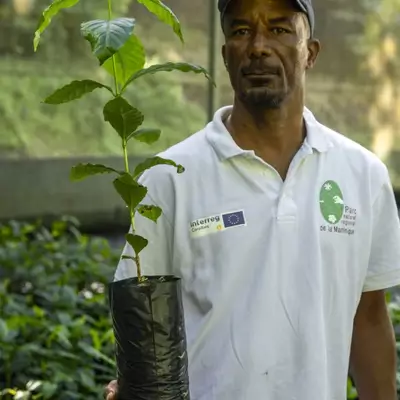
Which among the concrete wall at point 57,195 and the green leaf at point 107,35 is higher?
the concrete wall at point 57,195

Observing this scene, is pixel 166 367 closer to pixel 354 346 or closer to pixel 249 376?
pixel 249 376

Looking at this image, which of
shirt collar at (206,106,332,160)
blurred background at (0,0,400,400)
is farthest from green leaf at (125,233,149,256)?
blurred background at (0,0,400,400)

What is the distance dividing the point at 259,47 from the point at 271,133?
0.21m

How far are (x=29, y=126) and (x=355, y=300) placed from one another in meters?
4.69

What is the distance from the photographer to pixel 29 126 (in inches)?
251

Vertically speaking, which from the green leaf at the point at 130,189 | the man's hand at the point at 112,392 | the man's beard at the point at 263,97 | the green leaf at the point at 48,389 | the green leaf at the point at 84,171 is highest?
the man's beard at the point at 263,97

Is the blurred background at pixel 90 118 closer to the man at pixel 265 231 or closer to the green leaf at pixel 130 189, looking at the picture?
the man at pixel 265 231

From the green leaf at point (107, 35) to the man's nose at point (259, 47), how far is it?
0.44 metres

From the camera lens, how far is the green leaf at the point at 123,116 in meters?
1.64

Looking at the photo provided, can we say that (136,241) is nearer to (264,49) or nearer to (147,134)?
(147,134)

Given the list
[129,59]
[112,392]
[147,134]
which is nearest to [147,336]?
[112,392]

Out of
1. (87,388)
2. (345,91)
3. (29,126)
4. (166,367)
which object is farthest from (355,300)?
(345,91)

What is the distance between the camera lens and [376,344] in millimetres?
2146

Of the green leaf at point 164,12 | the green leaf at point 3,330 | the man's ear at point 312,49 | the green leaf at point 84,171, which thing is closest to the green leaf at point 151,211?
the green leaf at point 84,171
